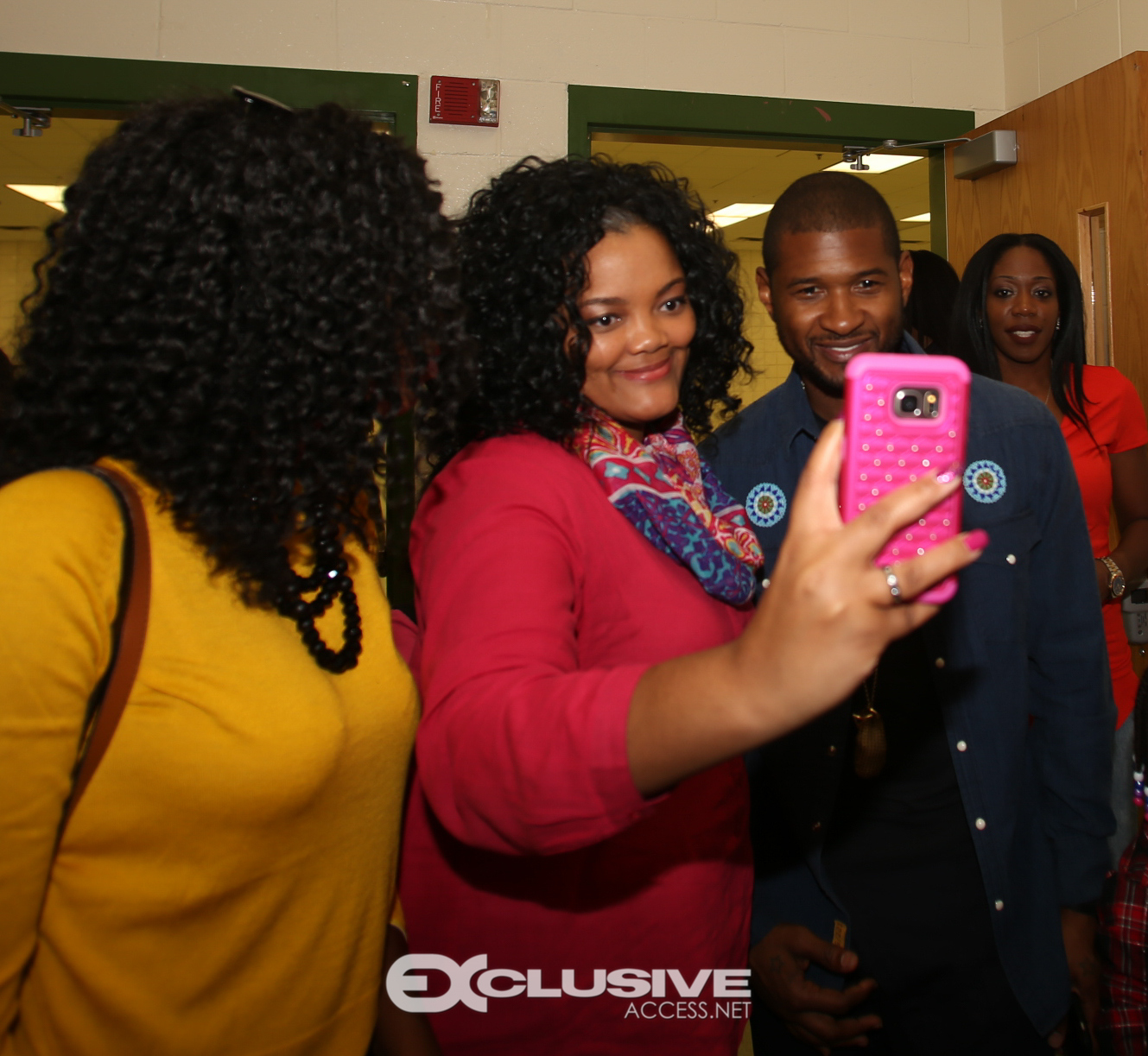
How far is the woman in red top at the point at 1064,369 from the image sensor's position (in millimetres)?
2396

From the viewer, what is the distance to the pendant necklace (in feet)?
4.23

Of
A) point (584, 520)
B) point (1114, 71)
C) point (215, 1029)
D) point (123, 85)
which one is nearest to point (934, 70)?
point (1114, 71)

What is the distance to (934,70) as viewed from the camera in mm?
3084

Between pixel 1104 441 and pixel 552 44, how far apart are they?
1.98 metres

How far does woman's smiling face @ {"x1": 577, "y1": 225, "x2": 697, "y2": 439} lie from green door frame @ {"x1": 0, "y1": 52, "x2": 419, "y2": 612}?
1442 millimetres

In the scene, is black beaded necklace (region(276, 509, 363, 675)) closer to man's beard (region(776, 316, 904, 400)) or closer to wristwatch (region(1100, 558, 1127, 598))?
man's beard (region(776, 316, 904, 400))

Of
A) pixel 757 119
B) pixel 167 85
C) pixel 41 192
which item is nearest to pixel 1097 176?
pixel 757 119

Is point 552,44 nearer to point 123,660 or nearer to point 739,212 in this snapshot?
point 123,660

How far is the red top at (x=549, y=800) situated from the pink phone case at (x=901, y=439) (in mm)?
206

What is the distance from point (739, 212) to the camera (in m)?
7.36

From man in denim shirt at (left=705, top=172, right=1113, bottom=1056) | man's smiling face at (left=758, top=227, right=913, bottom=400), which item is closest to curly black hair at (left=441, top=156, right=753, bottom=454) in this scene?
man's smiling face at (left=758, top=227, right=913, bottom=400)

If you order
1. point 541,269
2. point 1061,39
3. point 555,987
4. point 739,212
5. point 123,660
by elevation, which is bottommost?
point 555,987

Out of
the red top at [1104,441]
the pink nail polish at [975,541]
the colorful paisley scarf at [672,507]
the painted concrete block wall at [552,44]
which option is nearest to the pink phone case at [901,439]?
the pink nail polish at [975,541]

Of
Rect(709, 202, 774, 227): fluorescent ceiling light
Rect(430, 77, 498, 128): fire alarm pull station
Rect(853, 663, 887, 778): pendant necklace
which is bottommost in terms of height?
Rect(853, 663, 887, 778): pendant necklace
